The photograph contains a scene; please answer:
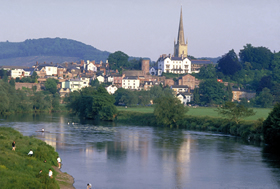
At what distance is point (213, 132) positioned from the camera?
53.5m

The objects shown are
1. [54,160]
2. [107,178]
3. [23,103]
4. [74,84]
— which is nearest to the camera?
[107,178]

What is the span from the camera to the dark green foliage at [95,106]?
69750 millimetres

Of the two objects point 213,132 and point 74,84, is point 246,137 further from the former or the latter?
point 74,84

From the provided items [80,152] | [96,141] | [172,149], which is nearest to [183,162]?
[172,149]

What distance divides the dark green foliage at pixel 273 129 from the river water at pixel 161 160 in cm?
129

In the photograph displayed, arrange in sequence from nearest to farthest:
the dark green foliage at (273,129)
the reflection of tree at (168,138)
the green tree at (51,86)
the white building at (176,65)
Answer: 1. the dark green foliage at (273,129)
2. the reflection of tree at (168,138)
3. the green tree at (51,86)
4. the white building at (176,65)

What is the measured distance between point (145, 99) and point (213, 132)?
4450 centimetres

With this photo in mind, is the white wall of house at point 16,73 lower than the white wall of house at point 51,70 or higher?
lower

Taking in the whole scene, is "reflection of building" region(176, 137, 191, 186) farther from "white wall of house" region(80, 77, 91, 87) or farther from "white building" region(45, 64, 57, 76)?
"white building" region(45, 64, 57, 76)

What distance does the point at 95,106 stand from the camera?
232 feet

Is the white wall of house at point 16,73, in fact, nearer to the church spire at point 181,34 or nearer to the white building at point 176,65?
the white building at point 176,65

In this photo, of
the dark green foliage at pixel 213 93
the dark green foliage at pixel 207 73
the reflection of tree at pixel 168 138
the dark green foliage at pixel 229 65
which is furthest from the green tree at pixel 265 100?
the reflection of tree at pixel 168 138

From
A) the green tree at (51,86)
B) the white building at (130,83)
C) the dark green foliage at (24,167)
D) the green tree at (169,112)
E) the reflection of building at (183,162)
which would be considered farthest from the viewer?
the white building at (130,83)

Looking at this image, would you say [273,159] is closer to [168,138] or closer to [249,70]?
[168,138]
